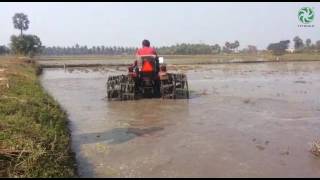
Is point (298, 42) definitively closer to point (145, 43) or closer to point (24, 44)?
point (24, 44)

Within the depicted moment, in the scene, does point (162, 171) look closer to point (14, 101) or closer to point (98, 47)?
point (14, 101)

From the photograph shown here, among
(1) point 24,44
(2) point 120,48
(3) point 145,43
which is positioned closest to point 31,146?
(3) point 145,43

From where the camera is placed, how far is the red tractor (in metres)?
14.6

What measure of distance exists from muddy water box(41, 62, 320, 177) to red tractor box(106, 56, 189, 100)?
656 mm

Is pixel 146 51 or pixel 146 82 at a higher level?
pixel 146 51

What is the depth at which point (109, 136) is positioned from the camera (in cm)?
890

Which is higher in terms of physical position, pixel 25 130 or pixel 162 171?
pixel 25 130

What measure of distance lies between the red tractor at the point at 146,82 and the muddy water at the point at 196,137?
66cm

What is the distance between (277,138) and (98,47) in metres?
135

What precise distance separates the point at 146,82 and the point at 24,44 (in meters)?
42.8

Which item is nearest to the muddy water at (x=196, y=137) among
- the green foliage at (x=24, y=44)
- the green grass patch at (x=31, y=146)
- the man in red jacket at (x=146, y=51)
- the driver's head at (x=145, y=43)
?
the green grass patch at (x=31, y=146)

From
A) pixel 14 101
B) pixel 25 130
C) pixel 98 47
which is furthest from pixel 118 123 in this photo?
pixel 98 47

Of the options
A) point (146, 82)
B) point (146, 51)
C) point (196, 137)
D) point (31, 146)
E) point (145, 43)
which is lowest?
point (196, 137)

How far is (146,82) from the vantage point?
1491 centimetres
